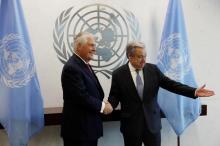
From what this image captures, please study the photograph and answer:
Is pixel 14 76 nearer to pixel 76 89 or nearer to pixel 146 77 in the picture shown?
pixel 76 89

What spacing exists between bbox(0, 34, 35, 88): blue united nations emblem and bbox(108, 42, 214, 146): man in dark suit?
0.83 metres

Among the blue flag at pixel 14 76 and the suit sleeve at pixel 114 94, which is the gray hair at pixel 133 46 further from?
the blue flag at pixel 14 76

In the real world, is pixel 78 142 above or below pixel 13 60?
below

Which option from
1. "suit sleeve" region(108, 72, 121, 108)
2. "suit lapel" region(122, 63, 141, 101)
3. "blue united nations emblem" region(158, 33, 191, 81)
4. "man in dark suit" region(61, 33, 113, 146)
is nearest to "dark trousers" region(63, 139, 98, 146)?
"man in dark suit" region(61, 33, 113, 146)

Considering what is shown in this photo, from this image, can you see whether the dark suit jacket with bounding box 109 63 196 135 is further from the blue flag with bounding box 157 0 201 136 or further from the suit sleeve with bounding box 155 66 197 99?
the blue flag with bounding box 157 0 201 136

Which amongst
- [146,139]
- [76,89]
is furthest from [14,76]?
[146,139]

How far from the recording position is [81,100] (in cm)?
227

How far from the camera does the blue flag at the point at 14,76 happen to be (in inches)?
104

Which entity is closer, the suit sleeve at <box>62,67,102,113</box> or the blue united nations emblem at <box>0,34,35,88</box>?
the suit sleeve at <box>62,67,102,113</box>

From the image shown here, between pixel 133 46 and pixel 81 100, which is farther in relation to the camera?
pixel 133 46

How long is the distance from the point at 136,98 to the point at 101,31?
103 cm

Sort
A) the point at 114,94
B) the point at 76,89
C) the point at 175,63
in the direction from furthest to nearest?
the point at 175,63 < the point at 114,94 < the point at 76,89

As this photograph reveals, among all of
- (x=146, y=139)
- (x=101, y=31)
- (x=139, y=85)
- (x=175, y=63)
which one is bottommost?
(x=146, y=139)

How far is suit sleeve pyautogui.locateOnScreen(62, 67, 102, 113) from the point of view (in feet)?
7.41
